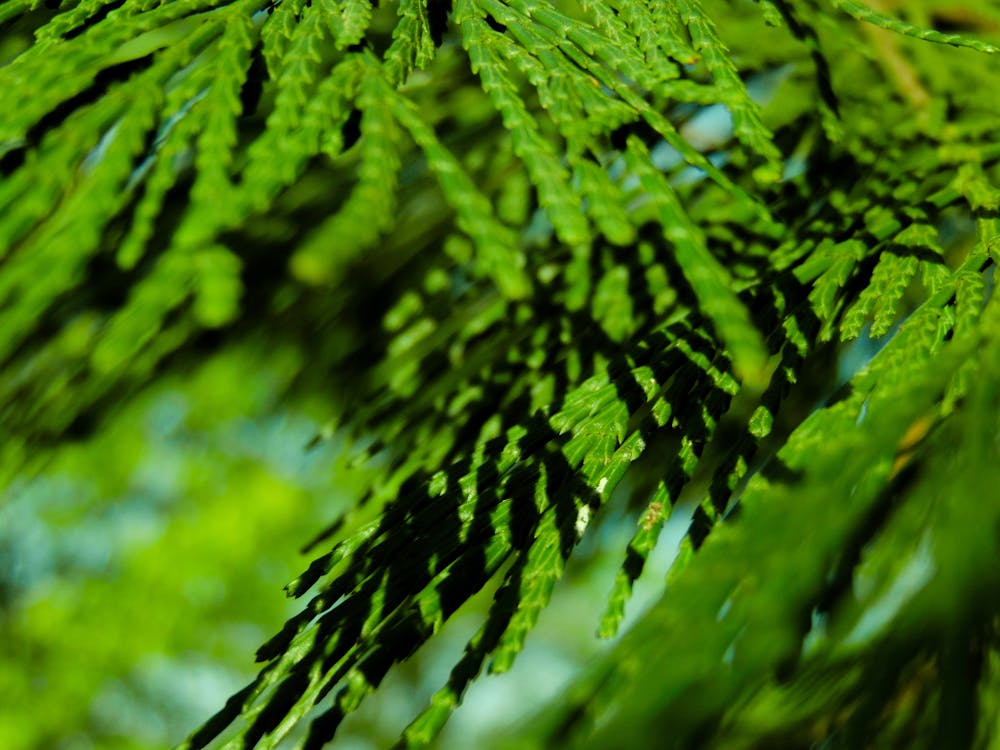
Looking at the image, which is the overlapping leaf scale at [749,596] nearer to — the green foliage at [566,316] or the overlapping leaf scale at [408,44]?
the green foliage at [566,316]

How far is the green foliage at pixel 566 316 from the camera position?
37 centimetres

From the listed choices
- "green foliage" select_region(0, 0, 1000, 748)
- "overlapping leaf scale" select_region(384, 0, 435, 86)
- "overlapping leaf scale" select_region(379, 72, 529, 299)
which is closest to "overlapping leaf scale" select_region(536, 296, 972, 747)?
"green foliage" select_region(0, 0, 1000, 748)

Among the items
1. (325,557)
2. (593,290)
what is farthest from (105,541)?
(325,557)

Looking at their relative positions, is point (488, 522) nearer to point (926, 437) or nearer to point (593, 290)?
point (926, 437)

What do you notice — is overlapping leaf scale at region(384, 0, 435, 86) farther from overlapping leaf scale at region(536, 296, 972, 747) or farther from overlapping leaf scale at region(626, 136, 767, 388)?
overlapping leaf scale at region(536, 296, 972, 747)

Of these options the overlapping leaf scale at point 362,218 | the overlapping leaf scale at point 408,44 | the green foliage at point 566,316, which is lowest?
the green foliage at point 566,316

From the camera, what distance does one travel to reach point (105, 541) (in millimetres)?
2434

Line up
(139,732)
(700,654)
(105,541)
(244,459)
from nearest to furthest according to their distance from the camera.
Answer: (700,654), (105,541), (244,459), (139,732)

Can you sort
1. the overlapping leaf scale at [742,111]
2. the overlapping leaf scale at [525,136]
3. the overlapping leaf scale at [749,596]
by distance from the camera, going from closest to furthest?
the overlapping leaf scale at [749,596]
the overlapping leaf scale at [525,136]
the overlapping leaf scale at [742,111]

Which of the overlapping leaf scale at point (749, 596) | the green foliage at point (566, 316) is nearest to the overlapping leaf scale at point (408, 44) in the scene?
the green foliage at point (566, 316)

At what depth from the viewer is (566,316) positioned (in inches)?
39.7

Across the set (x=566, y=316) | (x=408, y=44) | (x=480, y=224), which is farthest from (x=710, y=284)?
(x=566, y=316)

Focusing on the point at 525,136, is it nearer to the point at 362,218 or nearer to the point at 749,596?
the point at 362,218

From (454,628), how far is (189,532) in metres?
0.96
